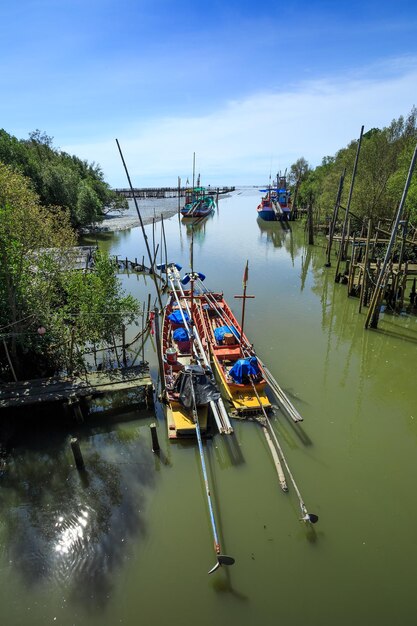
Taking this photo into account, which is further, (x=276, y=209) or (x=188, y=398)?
(x=276, y=209)

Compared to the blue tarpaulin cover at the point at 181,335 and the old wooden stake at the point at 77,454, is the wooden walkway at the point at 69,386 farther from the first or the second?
the blue tarpaulin cover at the point at 181,335

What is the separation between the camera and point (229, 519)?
349 inches

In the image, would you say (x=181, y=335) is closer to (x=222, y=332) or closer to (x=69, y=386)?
(x=222, y=332)

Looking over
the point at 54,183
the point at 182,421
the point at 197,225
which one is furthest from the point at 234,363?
the point at 197,225

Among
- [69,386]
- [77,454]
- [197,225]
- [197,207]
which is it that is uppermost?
[197,207]

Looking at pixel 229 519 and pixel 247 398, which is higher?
pixel 247 398

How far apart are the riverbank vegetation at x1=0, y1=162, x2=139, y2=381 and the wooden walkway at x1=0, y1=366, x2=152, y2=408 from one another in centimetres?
63

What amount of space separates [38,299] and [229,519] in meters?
10.2

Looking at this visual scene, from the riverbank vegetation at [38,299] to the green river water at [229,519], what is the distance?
2.78 m

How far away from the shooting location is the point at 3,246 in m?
11.6

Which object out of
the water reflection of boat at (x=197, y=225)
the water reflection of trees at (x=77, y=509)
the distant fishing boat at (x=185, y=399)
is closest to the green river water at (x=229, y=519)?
the water reflection of trees at (x=77, y=509)

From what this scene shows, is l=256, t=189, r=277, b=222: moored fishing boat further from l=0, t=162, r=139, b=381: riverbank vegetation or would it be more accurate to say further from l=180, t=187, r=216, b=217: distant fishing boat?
l=0, t=162, r=139, b=381: riverbank vegetation

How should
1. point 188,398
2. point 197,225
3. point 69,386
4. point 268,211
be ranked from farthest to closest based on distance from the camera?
1. point 268,211
2. point 197,225
3. point 69,386
4. point 188,398

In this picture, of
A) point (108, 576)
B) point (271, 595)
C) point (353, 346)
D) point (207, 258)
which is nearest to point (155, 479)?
point (108, 576)
